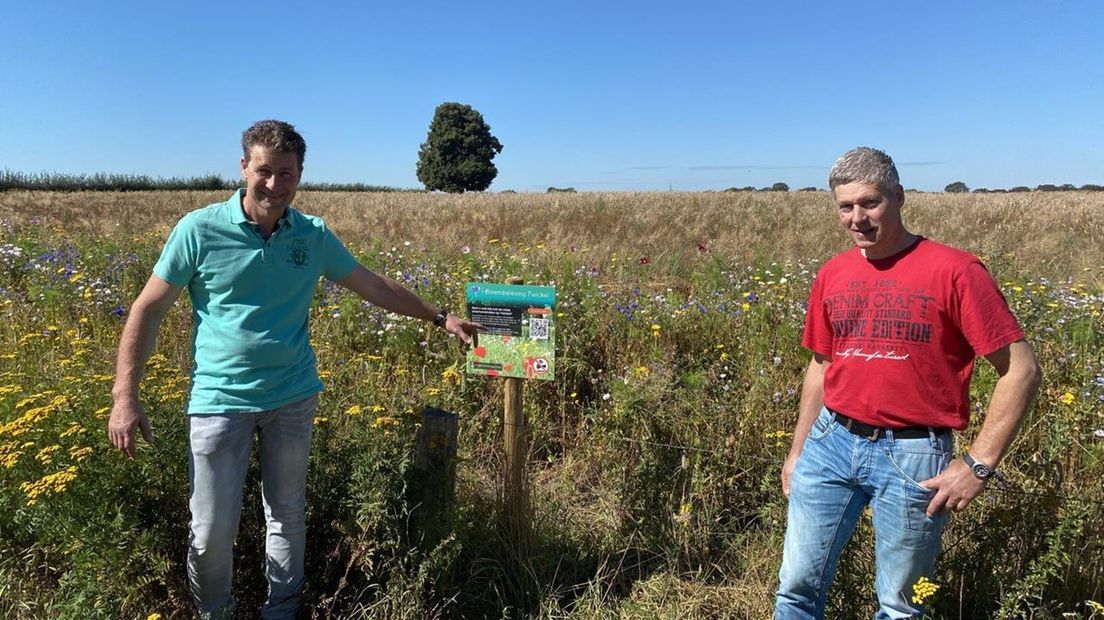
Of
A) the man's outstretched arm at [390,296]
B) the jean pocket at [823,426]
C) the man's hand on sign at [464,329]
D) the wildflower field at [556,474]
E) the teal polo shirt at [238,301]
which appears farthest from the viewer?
the man's hand on sign at [464,329]

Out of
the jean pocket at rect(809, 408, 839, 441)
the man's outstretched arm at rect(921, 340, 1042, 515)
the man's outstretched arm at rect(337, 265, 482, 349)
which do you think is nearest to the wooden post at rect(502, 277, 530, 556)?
the man's outstretched arm at rect(337, 265, 482, 349)

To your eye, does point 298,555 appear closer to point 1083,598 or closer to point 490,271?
point 1083,598

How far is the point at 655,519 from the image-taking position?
340 centimetres

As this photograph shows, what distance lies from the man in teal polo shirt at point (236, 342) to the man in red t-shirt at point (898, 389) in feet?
6.15

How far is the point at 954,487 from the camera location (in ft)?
6.32

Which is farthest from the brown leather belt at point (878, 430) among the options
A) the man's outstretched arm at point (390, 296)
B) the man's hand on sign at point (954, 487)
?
the man's outstretched arm at point (390, 296)

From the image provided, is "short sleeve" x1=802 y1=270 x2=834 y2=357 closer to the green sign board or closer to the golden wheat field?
the green sign board

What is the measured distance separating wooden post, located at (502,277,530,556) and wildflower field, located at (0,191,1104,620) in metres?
0.06

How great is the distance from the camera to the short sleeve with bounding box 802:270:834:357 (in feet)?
7.64

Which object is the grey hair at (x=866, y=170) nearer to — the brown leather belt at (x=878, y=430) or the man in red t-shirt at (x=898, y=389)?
the man in red t-shirt at (x=898, y=389)

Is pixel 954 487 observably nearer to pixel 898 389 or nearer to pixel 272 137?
pixel 898 389

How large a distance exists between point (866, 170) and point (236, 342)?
7.06 feet

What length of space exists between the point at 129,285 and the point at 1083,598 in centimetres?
728

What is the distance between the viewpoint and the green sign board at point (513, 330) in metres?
2.99
